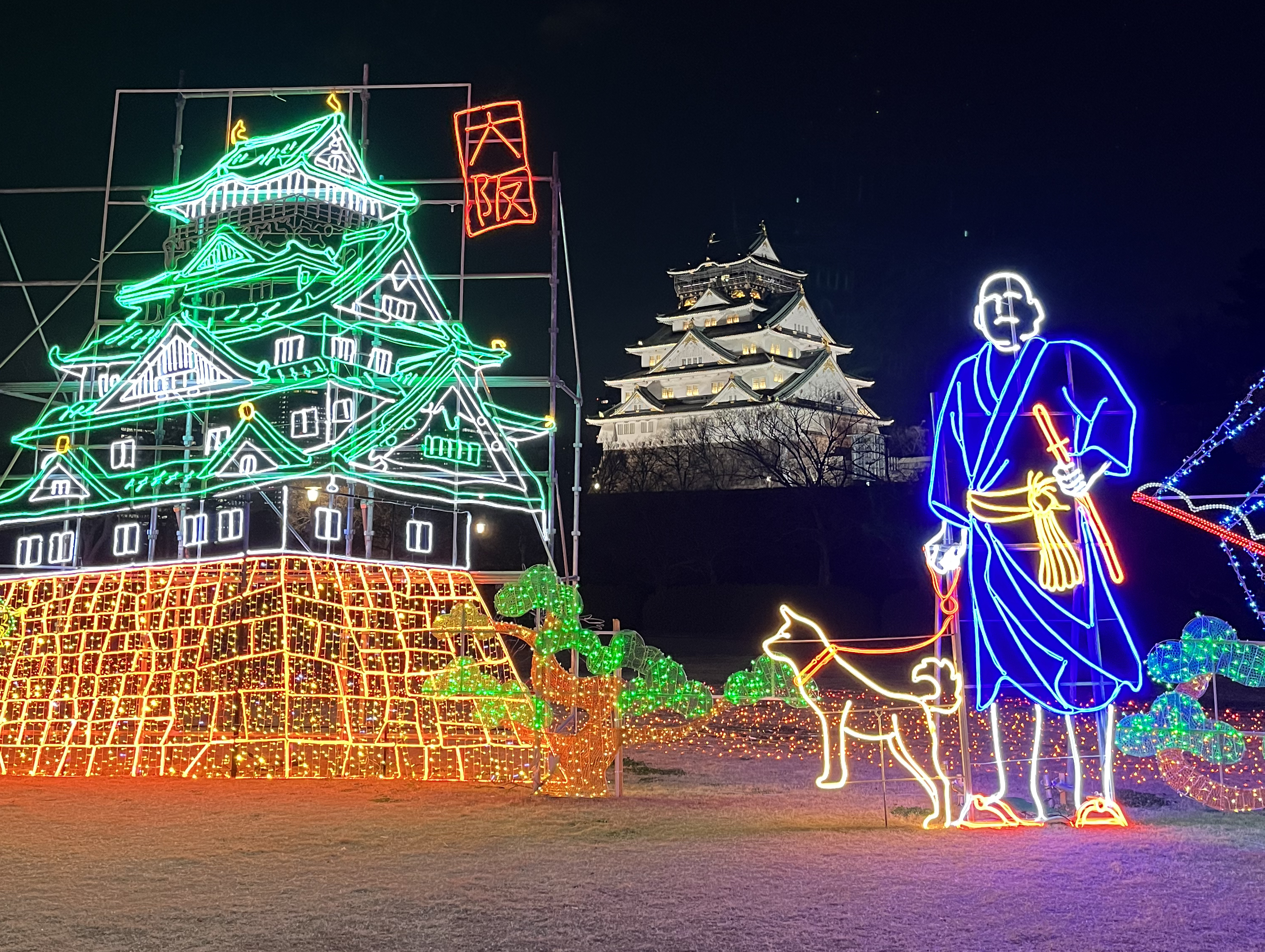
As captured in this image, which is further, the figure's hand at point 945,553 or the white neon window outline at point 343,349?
the white neon window outline at point 343,349

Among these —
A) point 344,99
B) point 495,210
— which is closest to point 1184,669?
point 495,210

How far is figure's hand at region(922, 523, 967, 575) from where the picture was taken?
835 centimetres

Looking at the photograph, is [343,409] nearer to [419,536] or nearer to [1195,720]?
[419,536]

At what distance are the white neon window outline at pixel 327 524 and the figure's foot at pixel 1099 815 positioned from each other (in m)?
7.93

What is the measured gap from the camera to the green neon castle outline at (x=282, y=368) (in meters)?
13.0

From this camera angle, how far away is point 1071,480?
8078 mm

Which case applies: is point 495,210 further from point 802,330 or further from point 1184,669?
point 802,330

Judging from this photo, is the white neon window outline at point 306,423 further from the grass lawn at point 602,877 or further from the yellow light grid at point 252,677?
the grass lawn at point 602,877

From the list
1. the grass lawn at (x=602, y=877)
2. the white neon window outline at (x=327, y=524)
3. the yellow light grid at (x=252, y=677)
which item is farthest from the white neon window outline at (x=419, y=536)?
the grass lawn at (x=602, y=877)

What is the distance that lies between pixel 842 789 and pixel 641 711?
2.12m

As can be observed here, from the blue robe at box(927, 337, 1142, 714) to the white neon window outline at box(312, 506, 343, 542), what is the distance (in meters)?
6.95

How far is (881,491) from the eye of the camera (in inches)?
1362

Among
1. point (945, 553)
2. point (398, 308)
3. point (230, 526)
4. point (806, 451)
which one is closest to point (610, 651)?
point (945, 553)

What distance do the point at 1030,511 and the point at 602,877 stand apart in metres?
3.89
